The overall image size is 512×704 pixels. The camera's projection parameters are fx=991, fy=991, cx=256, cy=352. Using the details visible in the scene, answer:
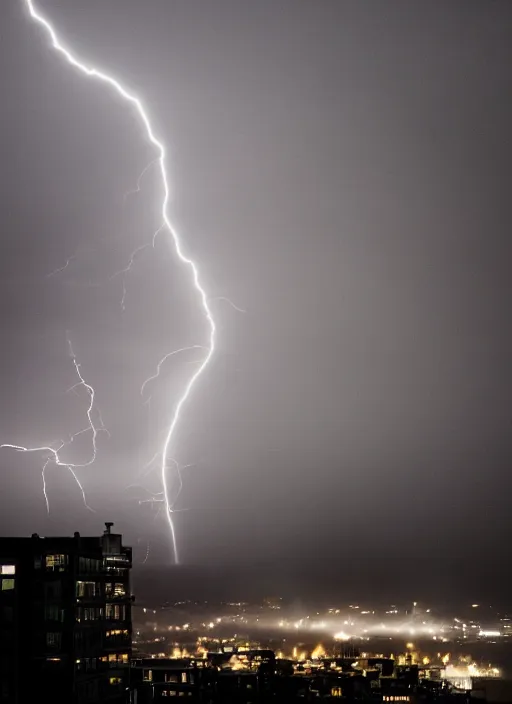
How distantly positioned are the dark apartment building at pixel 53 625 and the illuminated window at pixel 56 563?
0.03 meters

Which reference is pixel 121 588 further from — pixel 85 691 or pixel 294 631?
pixel 294 631

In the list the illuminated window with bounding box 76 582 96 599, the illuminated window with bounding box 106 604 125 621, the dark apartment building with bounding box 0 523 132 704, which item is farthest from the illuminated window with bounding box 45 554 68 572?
the illuminated window with bounding box 106 604 125 621

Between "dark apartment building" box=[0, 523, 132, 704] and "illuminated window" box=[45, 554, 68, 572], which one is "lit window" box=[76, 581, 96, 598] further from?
"illuminated window" box=[45, 554, 68, 572]

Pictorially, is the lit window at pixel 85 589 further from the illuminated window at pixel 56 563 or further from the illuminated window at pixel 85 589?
the illuminated window at pixel 56 563

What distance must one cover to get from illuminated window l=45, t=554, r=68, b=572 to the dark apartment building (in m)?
0.03

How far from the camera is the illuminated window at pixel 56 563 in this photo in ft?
93.2

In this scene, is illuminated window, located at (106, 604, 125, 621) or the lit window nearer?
the lit window

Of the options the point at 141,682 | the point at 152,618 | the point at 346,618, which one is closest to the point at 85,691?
the point at 141,682

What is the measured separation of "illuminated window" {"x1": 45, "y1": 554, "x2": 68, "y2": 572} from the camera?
28.4 meters

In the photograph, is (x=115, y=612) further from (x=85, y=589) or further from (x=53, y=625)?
(x=53, y=625)

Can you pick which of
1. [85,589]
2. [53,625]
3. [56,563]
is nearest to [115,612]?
[85,589]

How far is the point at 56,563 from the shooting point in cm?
2848

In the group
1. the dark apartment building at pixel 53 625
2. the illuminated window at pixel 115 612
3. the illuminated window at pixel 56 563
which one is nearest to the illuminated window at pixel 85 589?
the dark apartment building at pixel 53 625

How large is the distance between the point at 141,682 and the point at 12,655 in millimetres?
8526
